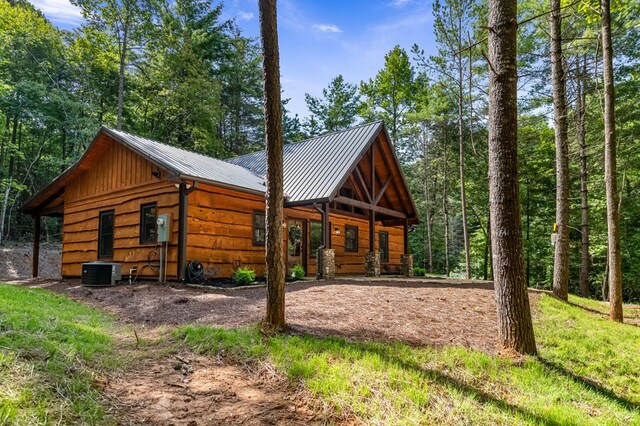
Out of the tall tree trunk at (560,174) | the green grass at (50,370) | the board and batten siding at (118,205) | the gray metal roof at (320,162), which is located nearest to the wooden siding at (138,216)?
the board and batten siding at (118,205)

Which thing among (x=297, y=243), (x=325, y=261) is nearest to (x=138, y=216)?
(x=297, y=243)

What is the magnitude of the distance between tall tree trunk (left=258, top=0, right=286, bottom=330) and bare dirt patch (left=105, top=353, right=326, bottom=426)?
1205 millimetres

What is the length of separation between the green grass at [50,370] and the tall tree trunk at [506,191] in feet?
12.9

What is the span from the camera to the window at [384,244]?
1692 centimetres

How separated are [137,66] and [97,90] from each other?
4461mm

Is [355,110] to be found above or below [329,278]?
above

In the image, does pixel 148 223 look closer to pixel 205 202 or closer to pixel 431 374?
pixel 205 202

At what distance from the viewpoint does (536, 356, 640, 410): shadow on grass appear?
355cm

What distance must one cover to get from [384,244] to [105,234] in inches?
445

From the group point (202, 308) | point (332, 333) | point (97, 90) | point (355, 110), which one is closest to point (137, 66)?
point (97, 90)

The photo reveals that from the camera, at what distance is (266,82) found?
4594mm

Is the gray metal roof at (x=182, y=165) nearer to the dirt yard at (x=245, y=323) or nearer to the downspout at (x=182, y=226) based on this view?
the downspout at (x=182, y=226)

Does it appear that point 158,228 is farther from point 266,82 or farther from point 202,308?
point 266,82

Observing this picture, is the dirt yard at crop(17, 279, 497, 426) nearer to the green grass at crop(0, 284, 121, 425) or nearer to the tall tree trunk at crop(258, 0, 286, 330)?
the green grass at crop(0, 284, 121, 425)
